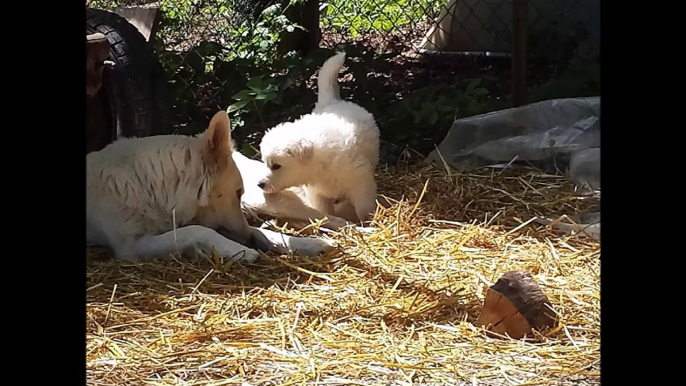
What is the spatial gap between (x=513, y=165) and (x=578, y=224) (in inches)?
54.9

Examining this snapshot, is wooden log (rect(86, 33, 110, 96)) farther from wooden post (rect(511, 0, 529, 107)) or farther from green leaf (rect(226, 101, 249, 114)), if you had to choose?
wooden post (rect(511, 0, 529, 107))

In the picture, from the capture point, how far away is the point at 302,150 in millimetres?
4387

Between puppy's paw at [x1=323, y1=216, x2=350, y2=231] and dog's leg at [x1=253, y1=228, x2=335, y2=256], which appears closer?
dog's leg at [x1=253, y1=228, x2=335, y2=256]

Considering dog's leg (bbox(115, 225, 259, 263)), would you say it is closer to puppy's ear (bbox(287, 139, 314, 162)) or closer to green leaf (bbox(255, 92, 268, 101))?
puppy's ear (bbox(287, 139, 314, 162))

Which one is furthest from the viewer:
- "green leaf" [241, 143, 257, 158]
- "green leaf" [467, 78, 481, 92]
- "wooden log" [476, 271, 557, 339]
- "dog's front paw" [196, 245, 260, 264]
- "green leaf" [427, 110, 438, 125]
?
"green leaf" [467, 78, 481, 92]

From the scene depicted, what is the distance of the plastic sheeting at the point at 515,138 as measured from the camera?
502cm

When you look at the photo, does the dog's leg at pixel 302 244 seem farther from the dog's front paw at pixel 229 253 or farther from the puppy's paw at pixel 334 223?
the puppy's paw at pixel 334 223

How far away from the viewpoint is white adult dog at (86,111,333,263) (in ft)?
12.1

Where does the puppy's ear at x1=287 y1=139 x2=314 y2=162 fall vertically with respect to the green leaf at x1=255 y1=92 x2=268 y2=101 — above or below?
below

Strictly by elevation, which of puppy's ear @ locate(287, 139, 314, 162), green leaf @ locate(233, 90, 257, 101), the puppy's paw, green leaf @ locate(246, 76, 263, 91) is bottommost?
the puppy's paw

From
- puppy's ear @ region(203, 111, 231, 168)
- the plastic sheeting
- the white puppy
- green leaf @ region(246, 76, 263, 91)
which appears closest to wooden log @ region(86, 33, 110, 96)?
puppy's ear @ region(203, 111, 231, 168)

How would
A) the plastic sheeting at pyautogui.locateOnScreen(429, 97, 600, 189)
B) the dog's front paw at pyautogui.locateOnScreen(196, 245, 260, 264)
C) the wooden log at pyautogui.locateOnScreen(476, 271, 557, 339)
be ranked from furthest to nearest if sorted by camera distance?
1. the plastic sheeting at pyautogui.locateOnScreen(429, 97, 600, 189)
2. the dog's front paw at pyautogui.locateOnScreen(196, 245, 260, 264)
3. the wooden log at pyautogui.locateOnScreen(476, 271, 557, 339)

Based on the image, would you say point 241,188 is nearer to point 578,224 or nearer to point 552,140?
point 578,224

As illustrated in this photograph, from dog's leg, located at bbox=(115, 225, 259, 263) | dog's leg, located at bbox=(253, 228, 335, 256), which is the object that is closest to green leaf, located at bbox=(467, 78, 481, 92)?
dog's leg, located at bbox=(253, 228, 335, 256)
